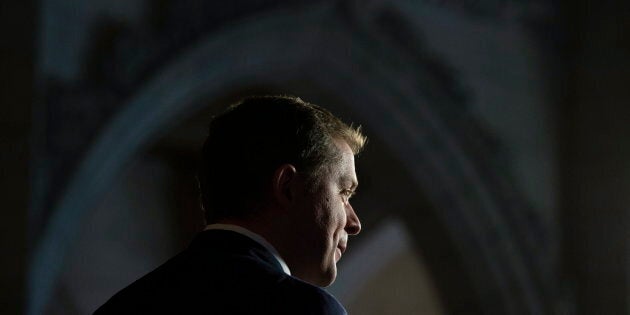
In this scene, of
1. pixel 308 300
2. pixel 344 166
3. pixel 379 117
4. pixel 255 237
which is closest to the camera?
pixel 308 300

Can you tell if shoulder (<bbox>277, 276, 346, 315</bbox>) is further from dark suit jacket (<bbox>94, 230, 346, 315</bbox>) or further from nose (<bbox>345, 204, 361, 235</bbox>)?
nose (<bbox>345, 204, 361, 235</bbox>)

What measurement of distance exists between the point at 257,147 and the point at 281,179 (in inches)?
2.5

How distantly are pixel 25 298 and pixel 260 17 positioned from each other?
1.79 m

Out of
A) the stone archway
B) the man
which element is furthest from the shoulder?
the stone archway

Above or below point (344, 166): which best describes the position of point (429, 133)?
below

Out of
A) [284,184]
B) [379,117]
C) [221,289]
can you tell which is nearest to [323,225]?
[284,184]

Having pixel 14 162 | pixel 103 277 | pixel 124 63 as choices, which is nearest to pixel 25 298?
pixel 14 162

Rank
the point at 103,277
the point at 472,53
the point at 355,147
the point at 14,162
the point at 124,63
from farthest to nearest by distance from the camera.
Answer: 1. the point at 472,53
2. the point at 103,277
3. the point at 124,63
4. the point at 14,162
5. the point at 355,147

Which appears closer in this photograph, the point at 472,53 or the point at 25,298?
the point at 25,298

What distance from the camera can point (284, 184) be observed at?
63.9 inches

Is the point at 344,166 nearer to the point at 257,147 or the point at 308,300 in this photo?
the point at 257,147

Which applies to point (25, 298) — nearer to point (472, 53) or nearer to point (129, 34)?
point (129, 34)

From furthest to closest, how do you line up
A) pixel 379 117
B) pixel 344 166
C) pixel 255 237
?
pixel 379 117 → pixel 344 166 → pixel 255 237

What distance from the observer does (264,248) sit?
1.56 m
